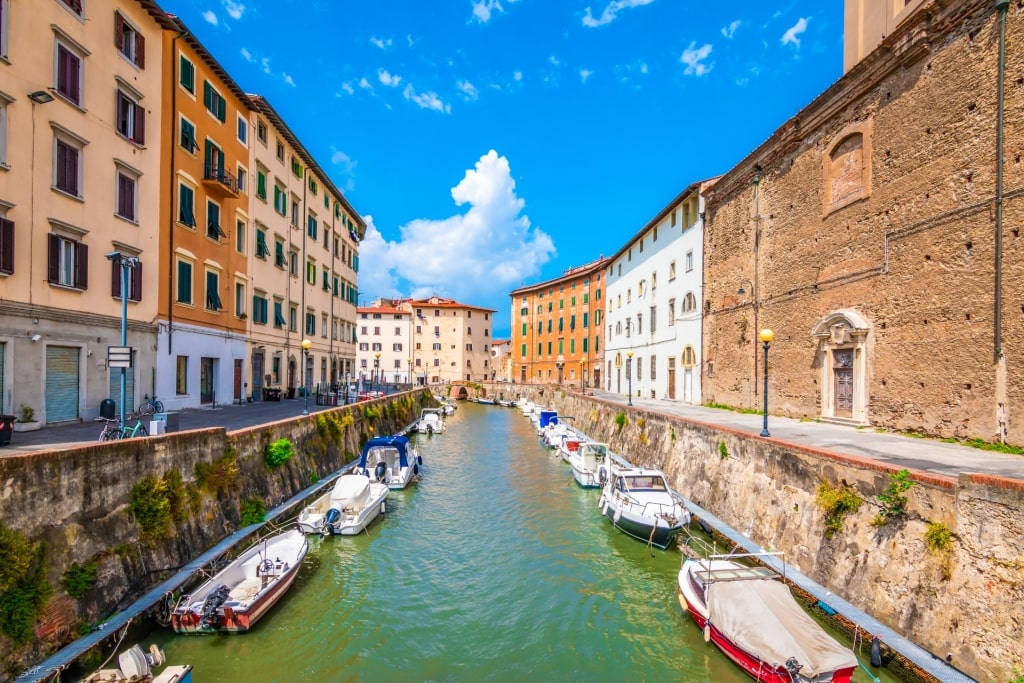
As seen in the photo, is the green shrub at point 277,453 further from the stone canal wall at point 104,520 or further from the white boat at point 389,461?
the white boat at point 389,461

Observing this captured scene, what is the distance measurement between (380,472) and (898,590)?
16.5 meters

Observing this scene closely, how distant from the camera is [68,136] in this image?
1605 centimetres

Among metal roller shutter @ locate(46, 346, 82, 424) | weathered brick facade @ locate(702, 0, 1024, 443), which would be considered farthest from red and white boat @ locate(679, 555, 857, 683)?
metal roller shutter @ locate(46, 346, 82, 424)

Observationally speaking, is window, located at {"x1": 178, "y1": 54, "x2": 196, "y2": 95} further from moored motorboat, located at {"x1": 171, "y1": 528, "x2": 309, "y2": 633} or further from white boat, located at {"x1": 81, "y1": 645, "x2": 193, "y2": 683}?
white boat, located at {"x1": 81, "y1": 645, "x2": 193, "y2": 683}

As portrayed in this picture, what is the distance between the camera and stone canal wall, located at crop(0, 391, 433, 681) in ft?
23.2

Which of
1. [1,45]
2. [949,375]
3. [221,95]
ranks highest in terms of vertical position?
[221,95]

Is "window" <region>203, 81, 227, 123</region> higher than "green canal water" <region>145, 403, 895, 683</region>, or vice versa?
"window" <region>203, 81, 227, 123</region>

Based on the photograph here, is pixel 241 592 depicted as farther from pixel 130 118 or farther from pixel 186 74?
pixel 186 74

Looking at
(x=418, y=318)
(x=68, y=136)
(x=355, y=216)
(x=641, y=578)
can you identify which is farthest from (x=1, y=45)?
(x=418, y=318)

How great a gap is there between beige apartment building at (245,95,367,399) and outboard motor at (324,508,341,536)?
31.0 ft

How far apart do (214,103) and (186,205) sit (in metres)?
5.85

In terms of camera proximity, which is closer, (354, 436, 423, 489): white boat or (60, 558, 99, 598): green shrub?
(60, 558, 99, 598): green shrub

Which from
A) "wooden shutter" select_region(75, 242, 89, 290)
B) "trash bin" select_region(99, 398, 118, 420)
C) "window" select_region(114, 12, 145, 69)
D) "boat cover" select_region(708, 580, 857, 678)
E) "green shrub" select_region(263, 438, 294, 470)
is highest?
"window" select_region(114, 12, 145, 69)

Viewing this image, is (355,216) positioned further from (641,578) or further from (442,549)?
(641,578)
